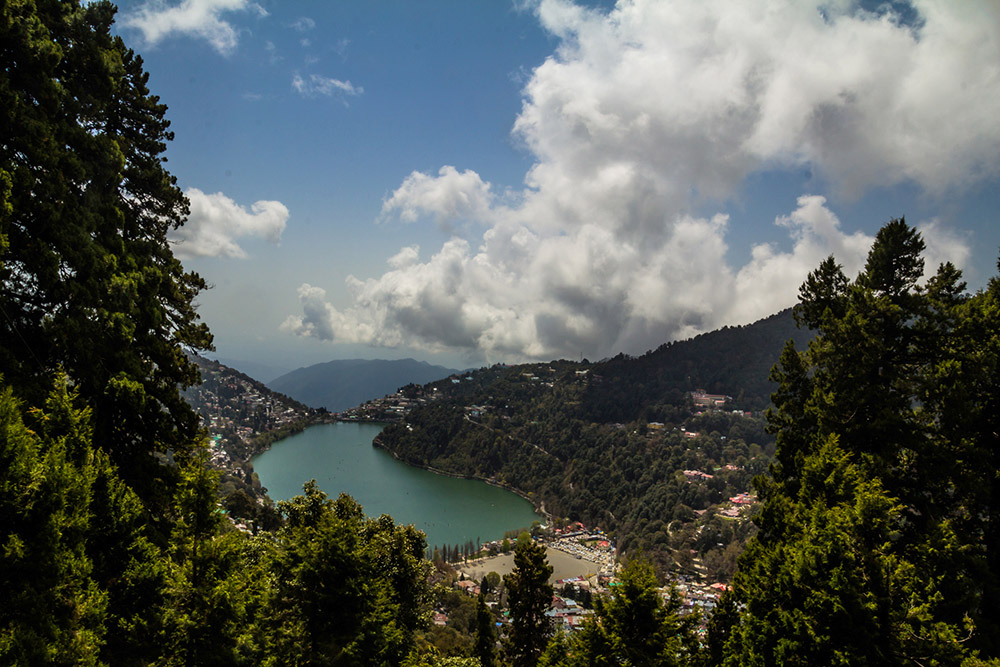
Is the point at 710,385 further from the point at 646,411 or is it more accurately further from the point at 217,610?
the point at 217,610

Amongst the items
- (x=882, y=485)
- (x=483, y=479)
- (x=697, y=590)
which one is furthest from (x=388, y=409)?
(x=882, y=485)

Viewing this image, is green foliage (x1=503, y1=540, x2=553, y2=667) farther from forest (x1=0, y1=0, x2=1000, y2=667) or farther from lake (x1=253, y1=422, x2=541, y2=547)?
lake (x1=253, y1=422, x2=541, y2=547)

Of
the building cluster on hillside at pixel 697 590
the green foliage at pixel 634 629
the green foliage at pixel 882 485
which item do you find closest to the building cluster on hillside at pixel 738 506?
the building cluster on hillside at pixel 697 590

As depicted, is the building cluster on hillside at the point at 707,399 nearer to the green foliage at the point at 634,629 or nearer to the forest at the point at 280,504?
the forest at the point at 280,504

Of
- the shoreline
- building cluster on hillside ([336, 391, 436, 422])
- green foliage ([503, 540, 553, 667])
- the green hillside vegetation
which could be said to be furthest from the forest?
building cluster on hillside ([336, 391, 436, 422])

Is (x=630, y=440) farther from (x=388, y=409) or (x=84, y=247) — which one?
(x=84, y=247)

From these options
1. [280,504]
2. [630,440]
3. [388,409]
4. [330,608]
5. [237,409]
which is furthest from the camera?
[388,409]
